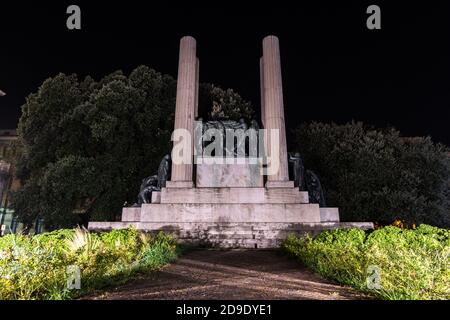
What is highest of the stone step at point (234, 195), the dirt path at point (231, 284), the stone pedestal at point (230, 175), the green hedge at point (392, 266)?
the stone pedestal at point (230, 175)

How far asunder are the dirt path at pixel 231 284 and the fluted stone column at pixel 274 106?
26.8 feet

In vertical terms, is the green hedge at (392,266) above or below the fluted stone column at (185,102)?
below

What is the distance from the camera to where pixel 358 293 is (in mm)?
6605

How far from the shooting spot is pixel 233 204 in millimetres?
18422

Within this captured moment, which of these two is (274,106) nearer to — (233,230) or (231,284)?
(233,230)

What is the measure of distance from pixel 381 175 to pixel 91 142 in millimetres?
23480

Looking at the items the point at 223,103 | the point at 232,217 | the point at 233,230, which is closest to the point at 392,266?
the point at 233,230

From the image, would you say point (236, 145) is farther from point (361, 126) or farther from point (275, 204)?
point (361, 126)

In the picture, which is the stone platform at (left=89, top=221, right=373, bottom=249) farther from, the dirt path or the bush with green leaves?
the bush with green leaves

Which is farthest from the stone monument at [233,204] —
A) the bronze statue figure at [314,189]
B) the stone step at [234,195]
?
the bronze statue figure at [314,189]

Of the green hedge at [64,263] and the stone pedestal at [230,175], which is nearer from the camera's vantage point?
the green hedge at [64,263]

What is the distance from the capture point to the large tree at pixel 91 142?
24.5 metres

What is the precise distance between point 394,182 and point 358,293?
21.9 m

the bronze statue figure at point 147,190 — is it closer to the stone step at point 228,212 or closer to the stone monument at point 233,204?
the stone monument at point 233,204
